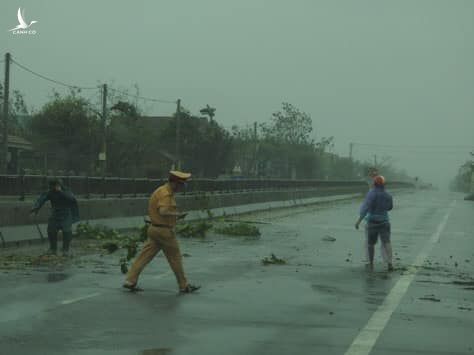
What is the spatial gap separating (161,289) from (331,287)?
2518mm

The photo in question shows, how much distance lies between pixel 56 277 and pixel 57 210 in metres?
3.88

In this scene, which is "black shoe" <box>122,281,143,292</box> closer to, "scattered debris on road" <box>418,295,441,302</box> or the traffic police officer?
the traffic police officer

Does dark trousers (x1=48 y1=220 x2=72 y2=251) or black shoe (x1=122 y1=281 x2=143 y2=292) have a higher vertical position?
dark trousers (x1=48 y1=220 x2=72 y2=251)

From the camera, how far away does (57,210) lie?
1650 centimetres

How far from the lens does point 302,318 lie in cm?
938

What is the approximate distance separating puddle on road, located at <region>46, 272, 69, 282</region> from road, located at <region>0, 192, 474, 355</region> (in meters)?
0.03

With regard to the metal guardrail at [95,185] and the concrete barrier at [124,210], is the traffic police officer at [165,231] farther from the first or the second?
the metal guardrail at [95,185]

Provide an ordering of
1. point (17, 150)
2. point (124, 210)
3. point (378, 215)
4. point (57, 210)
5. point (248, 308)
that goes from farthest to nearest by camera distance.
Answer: point (17, 150), point (124, 210), point (57, 210), point (378, 215), point (248, 308)

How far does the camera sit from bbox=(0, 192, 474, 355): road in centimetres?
785

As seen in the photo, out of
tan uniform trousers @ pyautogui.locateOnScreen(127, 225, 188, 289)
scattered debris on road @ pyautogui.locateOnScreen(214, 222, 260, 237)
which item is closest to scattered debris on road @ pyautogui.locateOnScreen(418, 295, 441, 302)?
tan uniform trousers @ pyautogui.locateOnScreen(127, 225, 188, 289)

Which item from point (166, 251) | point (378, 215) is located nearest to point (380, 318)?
point (166, 251)

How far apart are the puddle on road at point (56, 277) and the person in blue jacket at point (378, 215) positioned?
219 inches

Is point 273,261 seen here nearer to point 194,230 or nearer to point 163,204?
point 163,204

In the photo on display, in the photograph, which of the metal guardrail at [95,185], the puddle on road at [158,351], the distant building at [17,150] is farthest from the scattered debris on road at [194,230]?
the distant building at [17,150]
